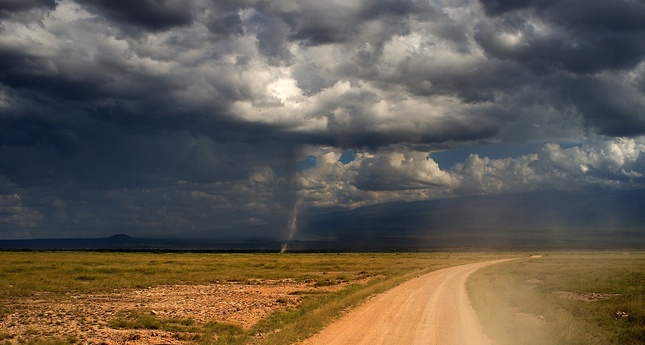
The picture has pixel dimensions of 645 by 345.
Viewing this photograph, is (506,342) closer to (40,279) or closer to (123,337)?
(123,337)

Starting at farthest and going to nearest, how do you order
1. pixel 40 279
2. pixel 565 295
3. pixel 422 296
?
1. pixel 40 279
2. pixel 565 295
3. pixel 422 296

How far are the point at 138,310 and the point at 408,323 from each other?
53.7ft

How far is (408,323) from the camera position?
77.0 feet

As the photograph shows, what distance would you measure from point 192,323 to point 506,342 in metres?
15.2

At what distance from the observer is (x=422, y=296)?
118 feet

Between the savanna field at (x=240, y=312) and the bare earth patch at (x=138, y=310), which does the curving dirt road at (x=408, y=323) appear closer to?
the savanna field at (x=240, y=312)

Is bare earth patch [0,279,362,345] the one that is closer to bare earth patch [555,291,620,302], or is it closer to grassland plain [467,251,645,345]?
grassland plain [467,251,645,345]

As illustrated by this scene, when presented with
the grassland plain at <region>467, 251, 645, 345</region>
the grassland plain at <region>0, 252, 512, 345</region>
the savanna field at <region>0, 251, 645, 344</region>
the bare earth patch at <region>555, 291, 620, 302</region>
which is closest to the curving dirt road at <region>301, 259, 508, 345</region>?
the savanna field at <region>0, 251, 645, 344</region>

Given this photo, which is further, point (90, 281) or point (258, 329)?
point (90, 281)

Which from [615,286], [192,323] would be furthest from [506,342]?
[615,286]

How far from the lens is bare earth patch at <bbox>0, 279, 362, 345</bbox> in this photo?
71.7ft

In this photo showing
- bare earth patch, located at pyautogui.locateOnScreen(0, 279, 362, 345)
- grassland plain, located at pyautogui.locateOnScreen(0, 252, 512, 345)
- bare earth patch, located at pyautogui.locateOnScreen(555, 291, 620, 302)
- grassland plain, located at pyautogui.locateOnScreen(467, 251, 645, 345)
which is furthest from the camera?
bare earth patch, located at pyautogui.locateOnScreen(555, 291, 620, 302)

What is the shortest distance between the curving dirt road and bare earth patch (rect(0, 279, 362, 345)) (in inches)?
223

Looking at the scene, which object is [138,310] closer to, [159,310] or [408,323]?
[159,310]
